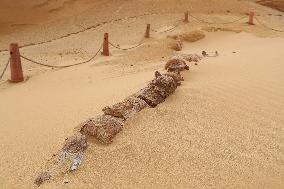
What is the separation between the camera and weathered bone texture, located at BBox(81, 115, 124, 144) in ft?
14.0

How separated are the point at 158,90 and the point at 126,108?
662 mm

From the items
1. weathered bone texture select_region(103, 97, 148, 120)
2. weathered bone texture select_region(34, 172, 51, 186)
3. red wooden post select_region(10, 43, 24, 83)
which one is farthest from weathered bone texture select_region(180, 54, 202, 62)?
weathered bone texture select_region(34, 172, 51, 186)

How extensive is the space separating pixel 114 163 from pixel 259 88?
2926mm

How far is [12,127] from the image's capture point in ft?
16.7

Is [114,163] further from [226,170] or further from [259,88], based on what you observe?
[259,88]

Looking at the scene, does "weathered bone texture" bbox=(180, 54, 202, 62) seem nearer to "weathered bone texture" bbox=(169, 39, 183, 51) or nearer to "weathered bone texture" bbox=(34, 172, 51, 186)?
"weathered bone texture" bbox=(169, 39, 183, 51)

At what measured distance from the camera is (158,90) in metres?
5.32

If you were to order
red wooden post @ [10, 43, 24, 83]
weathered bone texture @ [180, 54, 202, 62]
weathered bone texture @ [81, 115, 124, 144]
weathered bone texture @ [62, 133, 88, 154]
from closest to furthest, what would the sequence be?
weathered bone texture @ [62, 133, 88, 154] < weathered bone texture @ [81, 115, 124, 144] < weathered bone texture @ [180, 54, 202, 62] < red wooden post @ [10, 43, 24, 83]

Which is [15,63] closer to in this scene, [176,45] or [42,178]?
[176,45]

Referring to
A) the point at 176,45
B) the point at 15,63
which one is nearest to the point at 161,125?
the point at 15,63

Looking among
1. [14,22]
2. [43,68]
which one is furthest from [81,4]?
[43,68]

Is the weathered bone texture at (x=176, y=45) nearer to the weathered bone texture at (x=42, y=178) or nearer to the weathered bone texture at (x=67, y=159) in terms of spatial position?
the weathered bone texture at (x=67, y=159)

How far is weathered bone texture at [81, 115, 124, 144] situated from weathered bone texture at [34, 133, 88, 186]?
130mm

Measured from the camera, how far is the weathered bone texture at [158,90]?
5176mm
